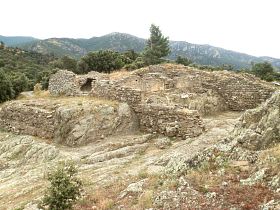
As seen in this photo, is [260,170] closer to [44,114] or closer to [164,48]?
[44,114]

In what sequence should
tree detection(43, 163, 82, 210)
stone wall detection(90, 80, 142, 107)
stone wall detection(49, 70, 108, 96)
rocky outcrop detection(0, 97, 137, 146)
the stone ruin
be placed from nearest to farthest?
tree detection(43, 163, 82, 210) → the stone ruin → rocky outcrop detection(0, 97, 137, 146) → stone wall detection(90, 80, 142, 107) → stone wall detection(49, 70, 108, 96)

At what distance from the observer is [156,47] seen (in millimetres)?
65812

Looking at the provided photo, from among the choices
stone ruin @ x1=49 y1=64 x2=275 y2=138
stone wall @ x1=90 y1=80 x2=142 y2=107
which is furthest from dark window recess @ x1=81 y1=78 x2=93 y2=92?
stone wall @ x1=90 y1=80 x2=142 y2=107

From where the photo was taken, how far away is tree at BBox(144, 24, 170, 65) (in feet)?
210

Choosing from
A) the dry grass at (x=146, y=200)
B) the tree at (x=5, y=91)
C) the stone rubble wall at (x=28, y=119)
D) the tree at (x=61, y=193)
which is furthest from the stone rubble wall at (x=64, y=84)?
the dry grass at (x=146, y=200)

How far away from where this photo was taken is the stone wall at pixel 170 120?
20.6 m

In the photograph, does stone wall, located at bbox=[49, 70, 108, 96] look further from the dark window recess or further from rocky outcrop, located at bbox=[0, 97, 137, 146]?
rocky outcrop, located at bbox=[0, 97, 137, 146]

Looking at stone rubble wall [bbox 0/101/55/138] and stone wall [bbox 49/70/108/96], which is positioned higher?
stone wall [bbox 49/70/108/96]

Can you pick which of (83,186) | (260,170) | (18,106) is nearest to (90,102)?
(18,106)

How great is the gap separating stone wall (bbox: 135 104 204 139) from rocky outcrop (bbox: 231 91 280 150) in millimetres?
5675

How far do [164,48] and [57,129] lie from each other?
149 ft

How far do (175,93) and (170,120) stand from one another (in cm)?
768

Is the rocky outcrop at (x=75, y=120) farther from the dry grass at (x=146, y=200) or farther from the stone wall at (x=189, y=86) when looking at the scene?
the dry grass at (x=146, y=200)

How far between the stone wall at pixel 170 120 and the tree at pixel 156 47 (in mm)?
40949
